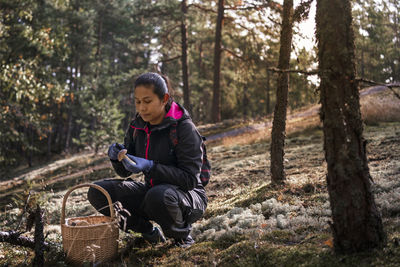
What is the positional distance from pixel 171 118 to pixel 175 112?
0.14m

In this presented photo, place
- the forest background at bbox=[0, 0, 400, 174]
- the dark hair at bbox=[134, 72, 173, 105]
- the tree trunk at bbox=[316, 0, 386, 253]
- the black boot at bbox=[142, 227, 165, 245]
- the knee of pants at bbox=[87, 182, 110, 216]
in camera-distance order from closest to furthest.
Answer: the tree trunk at bbox=[316, 0, 386, 253] → the dark hair at bbox=[134, 72, 173, 105] → the knee of pants at bbox=[87, 182, 110, 216] → the black boot at bbox=[142, 227, 165, 245] → the forest background at bbox=[0, 0, 400, 174]

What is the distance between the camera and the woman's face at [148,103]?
3633mm

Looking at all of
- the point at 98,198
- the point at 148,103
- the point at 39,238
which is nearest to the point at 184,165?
the point at 148,103

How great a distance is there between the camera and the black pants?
342cm

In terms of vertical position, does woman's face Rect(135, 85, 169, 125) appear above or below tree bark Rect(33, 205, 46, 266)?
above

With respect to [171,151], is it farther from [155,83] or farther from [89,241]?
[89,241]

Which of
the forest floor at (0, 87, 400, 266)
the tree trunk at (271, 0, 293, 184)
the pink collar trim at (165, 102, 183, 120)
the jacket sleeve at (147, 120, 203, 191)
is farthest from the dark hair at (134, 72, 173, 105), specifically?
the tree trunk at (271, 0, 293, 184)

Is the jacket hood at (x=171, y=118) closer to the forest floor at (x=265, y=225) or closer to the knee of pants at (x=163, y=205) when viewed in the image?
the knee of pants at (x=163, y=205)

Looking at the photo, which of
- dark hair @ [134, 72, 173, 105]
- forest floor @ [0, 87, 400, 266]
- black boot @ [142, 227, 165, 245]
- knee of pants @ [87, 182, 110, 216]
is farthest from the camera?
black boot @ [142, 227, 165, 245]

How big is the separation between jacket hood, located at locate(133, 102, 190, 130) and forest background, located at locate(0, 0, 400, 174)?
137cm

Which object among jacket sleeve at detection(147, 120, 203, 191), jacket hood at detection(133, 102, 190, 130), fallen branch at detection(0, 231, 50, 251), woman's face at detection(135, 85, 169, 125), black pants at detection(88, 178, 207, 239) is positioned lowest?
fallen branch at detection(0, 231, 50, 251)

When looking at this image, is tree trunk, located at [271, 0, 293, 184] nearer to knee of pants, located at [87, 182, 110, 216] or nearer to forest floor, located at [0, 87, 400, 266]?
forest floor, located at [0, 87, 400, 266]

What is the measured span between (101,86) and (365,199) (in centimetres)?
2593

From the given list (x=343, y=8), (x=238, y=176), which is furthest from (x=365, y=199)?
(x=238, y=176)
